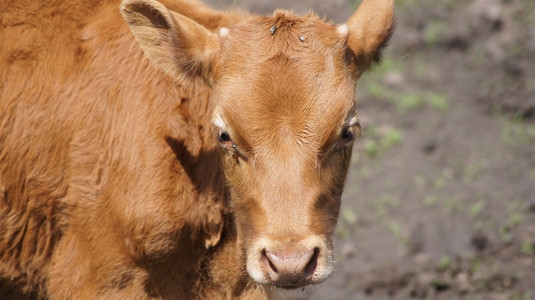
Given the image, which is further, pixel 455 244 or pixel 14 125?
pixel 455 244

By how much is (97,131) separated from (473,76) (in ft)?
21.3

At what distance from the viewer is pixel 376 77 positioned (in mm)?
10305

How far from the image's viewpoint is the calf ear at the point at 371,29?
16.9 feet

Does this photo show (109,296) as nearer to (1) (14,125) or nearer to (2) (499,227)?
(1) (14,125)

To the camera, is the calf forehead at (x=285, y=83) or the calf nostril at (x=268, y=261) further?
the calf forehead at (x=285, y=83)

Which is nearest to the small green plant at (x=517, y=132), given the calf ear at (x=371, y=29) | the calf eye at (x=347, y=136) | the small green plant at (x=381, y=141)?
the small green plant at (x=381, y=141)

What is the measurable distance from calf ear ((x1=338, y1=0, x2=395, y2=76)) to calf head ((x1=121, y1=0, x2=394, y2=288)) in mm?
97

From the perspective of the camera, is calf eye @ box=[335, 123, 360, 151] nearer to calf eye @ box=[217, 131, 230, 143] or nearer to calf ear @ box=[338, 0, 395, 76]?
calf ear @ box=[338, 0, 395, 76]

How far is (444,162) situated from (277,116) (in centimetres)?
516

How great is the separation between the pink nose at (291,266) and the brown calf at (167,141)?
4cm

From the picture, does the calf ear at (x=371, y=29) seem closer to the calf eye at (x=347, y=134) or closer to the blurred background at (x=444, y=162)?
the calf eye at (x=347, y=134)

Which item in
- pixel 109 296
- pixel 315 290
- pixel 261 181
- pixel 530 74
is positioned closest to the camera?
pixel 261 181

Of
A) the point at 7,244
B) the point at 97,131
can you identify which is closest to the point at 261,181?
the point at 97,131

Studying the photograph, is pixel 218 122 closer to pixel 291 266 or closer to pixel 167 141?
pixel 167 141
